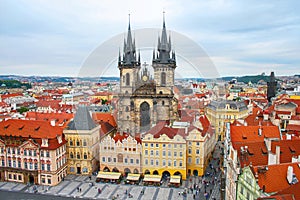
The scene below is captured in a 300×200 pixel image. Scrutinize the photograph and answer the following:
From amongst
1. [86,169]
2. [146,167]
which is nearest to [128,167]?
[146,167]

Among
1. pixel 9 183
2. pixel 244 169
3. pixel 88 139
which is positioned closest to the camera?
pixel 244 169

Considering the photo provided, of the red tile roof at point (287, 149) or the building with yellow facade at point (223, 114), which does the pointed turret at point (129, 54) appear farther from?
the red tile roof at point (287, 149)

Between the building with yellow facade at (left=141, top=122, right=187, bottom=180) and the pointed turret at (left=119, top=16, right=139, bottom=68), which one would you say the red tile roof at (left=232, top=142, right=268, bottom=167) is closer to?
the building with yellow facade at (left=141, top=122, right=187, bottom=180)

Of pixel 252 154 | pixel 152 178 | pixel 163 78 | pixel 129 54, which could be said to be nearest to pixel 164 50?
pixel 163 78

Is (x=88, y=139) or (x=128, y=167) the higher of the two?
(x=88, y=139)

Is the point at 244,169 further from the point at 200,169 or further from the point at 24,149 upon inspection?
the point at 24,149

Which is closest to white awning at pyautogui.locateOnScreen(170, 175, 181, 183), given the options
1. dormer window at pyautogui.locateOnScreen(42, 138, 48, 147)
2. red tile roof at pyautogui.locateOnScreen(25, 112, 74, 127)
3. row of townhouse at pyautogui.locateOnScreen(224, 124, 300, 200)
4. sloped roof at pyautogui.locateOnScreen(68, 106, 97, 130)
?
row of townhouse at pyautogui.locateOnScreen(224, 124, 300, 200)
